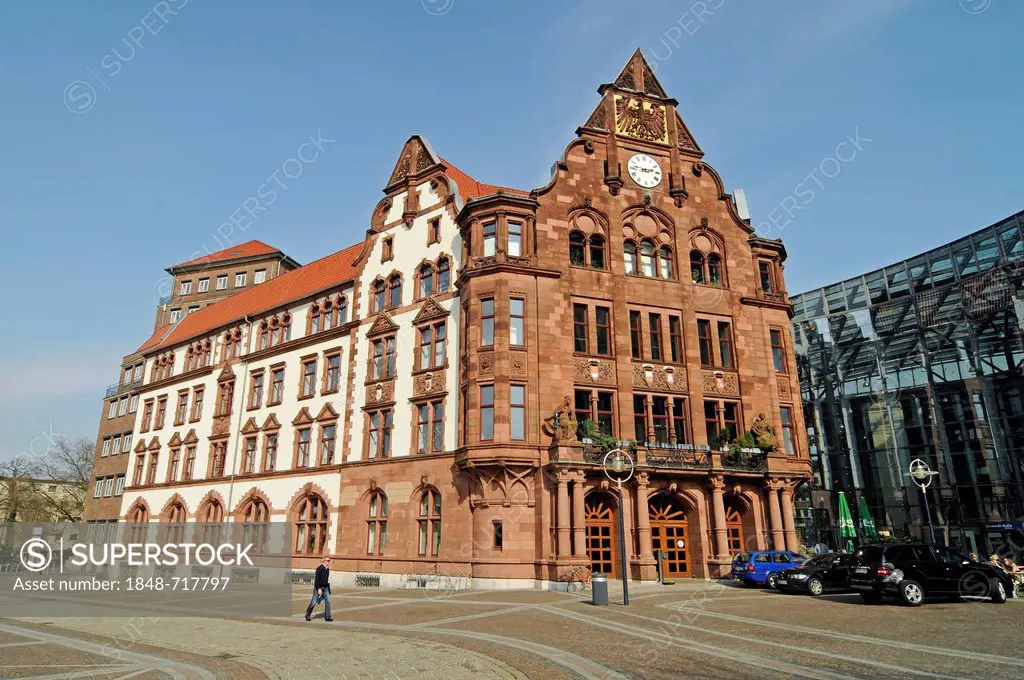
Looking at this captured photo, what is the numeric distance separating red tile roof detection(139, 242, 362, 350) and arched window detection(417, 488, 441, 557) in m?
15.8

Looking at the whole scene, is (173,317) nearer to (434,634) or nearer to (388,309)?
(388,309)

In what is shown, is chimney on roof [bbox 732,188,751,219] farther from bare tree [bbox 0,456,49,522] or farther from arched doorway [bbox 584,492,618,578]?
bare tree [bbox 0,456,49,522]

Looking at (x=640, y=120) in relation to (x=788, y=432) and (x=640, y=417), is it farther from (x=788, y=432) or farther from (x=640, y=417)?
(x=788, y=432)

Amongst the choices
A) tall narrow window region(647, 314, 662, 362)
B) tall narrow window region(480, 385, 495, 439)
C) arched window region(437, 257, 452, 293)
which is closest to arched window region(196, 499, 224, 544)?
arched window region(437, 257, 452, 293)

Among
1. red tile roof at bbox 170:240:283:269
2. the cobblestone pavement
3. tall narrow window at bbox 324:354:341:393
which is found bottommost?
the cobblestone pavement

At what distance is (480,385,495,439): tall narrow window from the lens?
29.4m

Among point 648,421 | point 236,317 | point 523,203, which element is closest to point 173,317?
point 236,317

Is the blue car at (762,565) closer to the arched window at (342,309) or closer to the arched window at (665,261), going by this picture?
the arched window at (665,261)

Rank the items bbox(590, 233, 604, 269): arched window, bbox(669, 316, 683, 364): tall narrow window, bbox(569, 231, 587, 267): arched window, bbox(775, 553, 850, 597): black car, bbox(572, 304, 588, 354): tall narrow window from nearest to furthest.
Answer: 1. bbox(775, 553, 850, 597): black car
2. bbox(572, 304, 588, 354): tall narrow window
3. bbox(669, 316, 683, 364): tall narrow window
4. bbox(569, 231, 587, 267): arched window
5. bbox(590, 233, 604, 269): arched window

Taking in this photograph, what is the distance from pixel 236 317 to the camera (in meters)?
48.9

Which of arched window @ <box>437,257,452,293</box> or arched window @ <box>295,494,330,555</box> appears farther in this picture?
arched window @ <box>295,494,330,555</box>

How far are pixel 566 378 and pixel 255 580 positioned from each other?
74.3ft

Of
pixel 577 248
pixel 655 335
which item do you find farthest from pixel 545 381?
pixel 577 248

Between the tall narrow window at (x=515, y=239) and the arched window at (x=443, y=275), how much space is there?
13.2 feet
